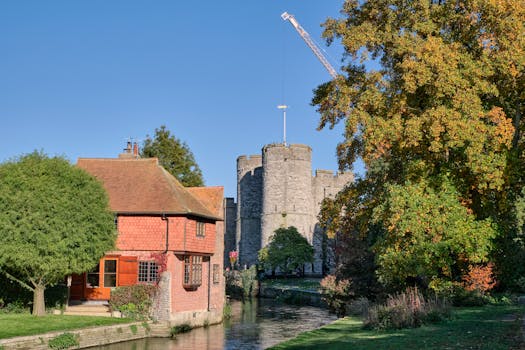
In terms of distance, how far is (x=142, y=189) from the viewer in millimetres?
29703

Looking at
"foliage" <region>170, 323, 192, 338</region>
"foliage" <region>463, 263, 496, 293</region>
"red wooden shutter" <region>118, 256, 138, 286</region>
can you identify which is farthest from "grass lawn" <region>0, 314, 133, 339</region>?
"foliage" <region>463, 263, 496, 293</region>

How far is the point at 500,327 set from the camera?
53.0ft

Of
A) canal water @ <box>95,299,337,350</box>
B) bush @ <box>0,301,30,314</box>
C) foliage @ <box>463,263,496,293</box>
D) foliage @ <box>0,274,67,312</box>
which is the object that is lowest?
canal water @ <box>95,299,337,350</box>

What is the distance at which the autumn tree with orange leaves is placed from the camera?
62.2 ft

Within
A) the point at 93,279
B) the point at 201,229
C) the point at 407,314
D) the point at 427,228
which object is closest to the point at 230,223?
the point at 201,229

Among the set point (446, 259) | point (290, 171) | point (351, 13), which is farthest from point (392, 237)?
point (290, 171)

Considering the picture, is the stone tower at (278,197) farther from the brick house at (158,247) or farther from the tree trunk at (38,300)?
the tree trunk at (38,300)

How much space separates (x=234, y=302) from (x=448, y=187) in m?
30.6

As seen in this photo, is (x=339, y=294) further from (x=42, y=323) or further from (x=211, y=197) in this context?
(x=42, y=323)

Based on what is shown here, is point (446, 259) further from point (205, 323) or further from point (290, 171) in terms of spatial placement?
point (290, 171)

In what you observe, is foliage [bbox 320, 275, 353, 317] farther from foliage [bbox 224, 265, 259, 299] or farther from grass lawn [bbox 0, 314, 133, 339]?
foliage [bbox 224, 265, 259, 299]

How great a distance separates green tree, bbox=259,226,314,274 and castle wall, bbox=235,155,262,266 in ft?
20.2

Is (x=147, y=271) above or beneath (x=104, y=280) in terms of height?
above

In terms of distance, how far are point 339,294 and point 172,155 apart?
→ 18032 millimetres
